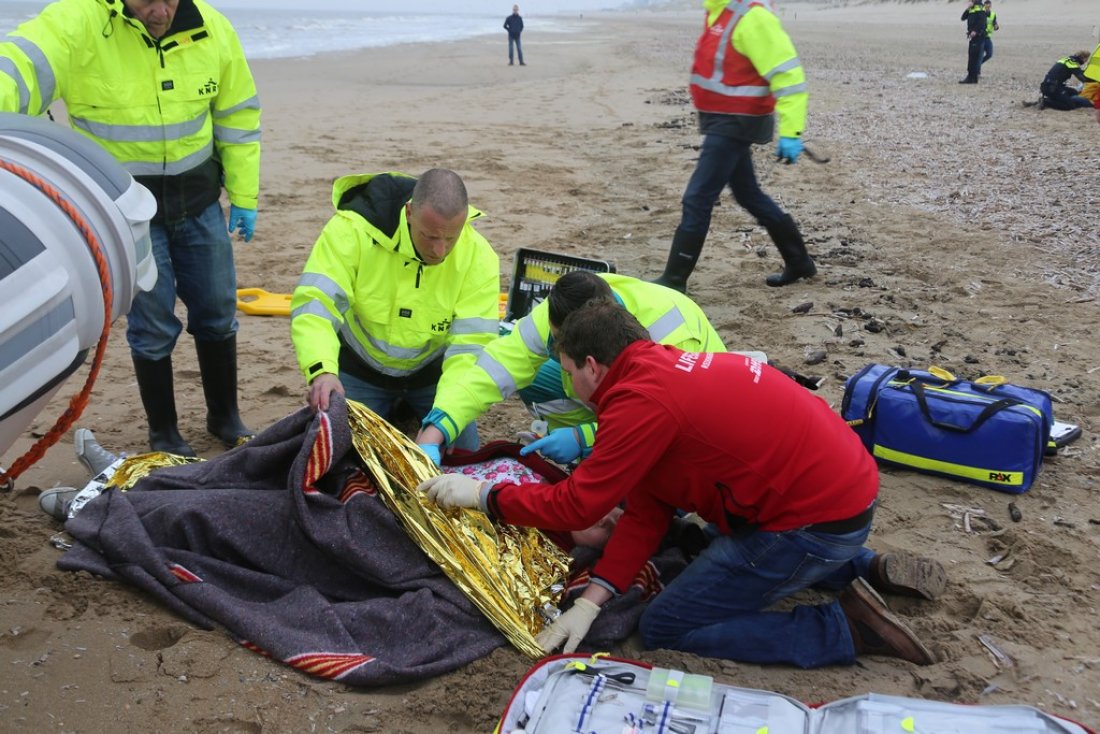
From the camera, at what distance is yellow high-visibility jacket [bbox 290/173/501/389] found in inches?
141

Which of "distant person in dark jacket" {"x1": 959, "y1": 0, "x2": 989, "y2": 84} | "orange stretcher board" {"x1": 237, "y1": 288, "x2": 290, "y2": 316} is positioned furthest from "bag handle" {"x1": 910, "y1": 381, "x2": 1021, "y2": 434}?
"distant person in dark jacket" {"x1": 959, "y1": 0, "x2": 989, "y2": 84}

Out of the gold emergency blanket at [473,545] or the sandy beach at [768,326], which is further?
the gold emergency blanket at [473,545]

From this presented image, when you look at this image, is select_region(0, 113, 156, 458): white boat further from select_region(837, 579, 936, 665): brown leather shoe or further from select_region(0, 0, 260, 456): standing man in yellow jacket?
select_region(837, 579, 936, 665): brown leather shoe

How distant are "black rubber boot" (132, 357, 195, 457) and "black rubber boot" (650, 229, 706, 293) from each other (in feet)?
9.99

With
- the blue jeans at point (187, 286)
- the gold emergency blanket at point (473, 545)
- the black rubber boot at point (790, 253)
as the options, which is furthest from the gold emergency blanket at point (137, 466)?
the black rubber boot at point (790, 253)

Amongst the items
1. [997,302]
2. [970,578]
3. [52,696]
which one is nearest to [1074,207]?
[997,302]

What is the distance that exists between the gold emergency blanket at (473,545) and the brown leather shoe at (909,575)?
40.1 inches

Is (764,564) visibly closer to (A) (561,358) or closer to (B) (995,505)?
(A) (561,358)

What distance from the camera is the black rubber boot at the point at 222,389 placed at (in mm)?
4098

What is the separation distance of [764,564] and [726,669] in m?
0.33

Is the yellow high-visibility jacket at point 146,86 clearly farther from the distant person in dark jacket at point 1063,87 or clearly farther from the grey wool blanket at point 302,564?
the distant person in dark jacket at point 1063,87

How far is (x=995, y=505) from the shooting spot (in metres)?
3.63

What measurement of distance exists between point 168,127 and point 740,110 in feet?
10.7

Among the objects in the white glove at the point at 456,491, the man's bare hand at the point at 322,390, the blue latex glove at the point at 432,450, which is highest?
the man's bare hand at the point at 322,390
